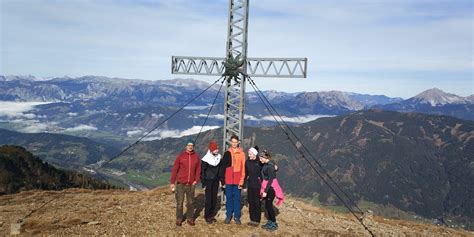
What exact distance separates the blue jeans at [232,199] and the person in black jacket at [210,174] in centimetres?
57

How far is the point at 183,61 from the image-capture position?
63.1ft

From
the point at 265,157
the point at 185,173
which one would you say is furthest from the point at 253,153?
the point at 185,173

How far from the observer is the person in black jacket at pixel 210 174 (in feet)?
50.3

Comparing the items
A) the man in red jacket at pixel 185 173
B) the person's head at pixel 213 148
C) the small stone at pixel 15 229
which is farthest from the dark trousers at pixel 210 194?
the small stone at pixel 15 229

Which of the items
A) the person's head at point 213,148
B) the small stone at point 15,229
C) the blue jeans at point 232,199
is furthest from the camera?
the blue jeans at point 232,199

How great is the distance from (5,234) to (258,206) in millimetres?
9561

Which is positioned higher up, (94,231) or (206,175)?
(206,175)

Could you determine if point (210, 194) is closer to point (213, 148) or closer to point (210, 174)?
point (210, 174)

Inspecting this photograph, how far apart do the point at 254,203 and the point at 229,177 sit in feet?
4.93

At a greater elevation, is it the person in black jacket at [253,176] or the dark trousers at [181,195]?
the person in black jacket at [253,176]

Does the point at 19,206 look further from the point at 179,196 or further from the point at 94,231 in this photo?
the point at 179,196

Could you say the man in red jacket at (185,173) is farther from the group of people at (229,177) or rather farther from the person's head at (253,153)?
the person's head at (253,153)

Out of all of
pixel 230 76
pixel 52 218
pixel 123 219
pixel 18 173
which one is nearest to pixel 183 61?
pixel 230 76

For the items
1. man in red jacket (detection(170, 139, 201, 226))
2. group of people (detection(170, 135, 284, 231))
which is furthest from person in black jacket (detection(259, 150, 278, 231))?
man in red jacket (detection(170, 139, 201, 226))
